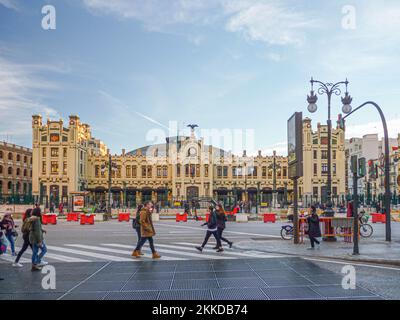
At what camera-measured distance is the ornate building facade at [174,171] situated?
7556 centimetres

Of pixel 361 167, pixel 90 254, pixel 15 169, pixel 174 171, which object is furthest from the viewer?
pixel 15 169

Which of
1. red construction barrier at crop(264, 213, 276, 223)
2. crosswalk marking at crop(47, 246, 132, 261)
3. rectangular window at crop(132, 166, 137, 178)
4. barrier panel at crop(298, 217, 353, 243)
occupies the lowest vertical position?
red construction barrier at crop(264, 213, 276, 223)

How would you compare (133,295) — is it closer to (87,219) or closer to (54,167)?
(87,219)

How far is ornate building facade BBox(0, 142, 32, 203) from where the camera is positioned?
76.9m

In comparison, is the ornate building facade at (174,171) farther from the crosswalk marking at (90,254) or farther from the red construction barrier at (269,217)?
the crosswalk marking at (90,254)

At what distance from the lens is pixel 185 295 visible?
922 centimetres

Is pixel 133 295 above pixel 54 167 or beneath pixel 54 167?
beneath

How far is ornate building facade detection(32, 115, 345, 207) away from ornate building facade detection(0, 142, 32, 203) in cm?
626

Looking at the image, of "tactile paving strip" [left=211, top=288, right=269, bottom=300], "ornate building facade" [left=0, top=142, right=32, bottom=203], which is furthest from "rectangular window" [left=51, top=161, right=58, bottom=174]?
"tactile paving strip" [left=211, top=288, right=269, bottom=300]

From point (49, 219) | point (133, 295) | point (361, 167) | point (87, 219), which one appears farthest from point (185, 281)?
point (49, 219)

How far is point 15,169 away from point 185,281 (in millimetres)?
78523

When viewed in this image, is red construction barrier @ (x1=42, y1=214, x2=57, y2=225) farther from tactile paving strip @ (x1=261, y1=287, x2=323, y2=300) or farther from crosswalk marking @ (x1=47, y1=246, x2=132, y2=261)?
tactile paving strip @ (x1=261, y1=287, x2=323, y2=300)
